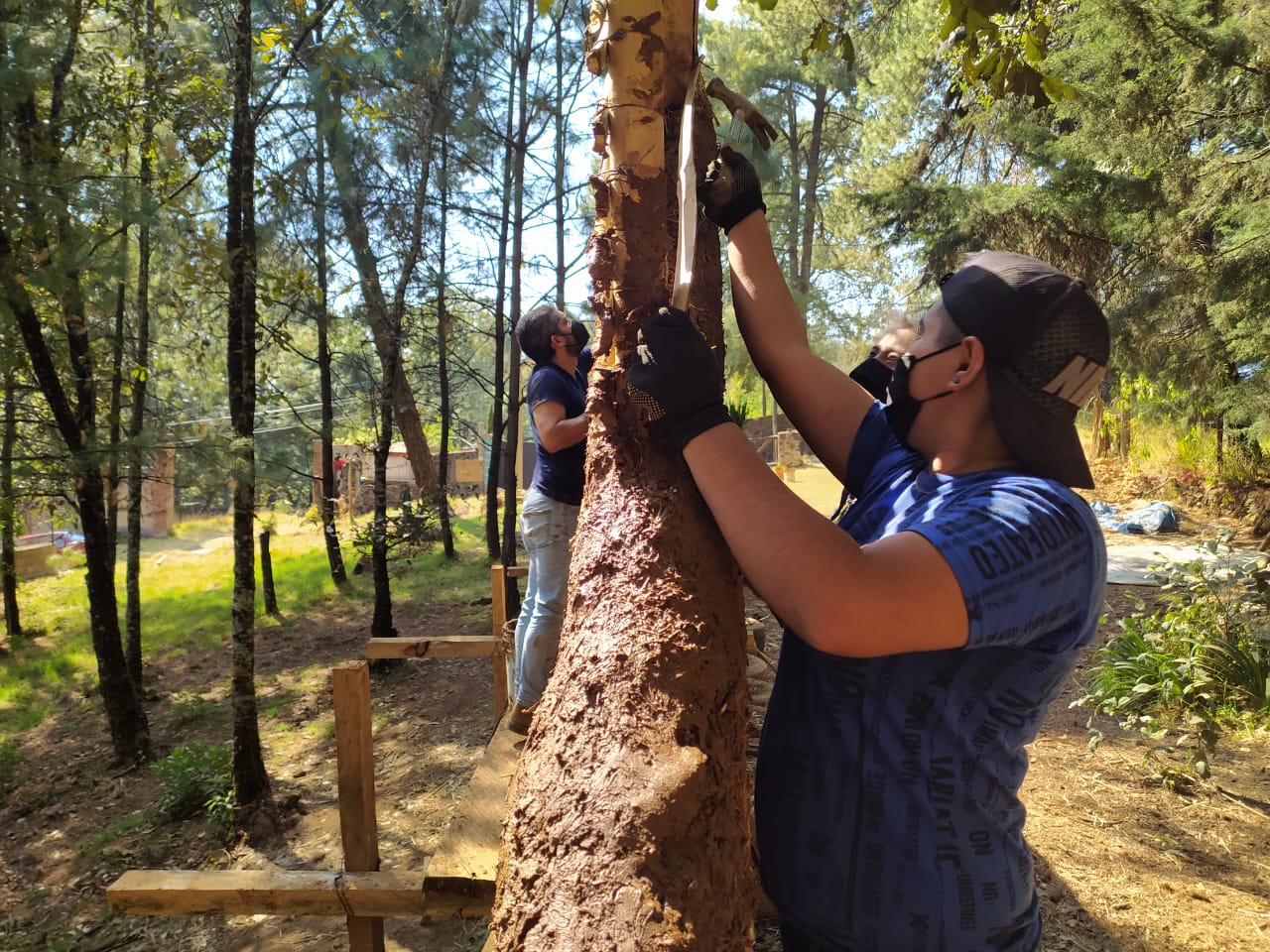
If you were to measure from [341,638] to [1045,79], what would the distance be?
921cm

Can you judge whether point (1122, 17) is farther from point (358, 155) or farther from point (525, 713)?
point (358, 155)

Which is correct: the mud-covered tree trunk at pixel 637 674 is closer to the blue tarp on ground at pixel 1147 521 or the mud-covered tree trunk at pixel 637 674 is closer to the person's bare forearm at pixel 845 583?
the person's bare forearm at pixel 845 583

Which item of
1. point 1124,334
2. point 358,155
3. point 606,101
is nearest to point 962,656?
point 606,101

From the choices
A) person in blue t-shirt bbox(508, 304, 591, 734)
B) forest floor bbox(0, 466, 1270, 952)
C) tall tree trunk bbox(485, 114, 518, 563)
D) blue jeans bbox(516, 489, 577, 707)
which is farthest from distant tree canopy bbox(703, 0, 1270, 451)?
tall tree trunk bbox(485, 114, 518, 563)

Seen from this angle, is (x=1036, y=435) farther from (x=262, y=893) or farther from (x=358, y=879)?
(x=262, y=893)

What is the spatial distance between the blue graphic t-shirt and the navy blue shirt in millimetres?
2033

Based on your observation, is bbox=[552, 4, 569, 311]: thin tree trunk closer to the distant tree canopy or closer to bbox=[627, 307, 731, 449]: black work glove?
the distant tree canopy

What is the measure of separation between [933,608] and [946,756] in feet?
0.96

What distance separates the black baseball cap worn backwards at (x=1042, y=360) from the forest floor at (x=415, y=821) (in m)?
2.78

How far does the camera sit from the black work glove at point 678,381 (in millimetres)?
1093

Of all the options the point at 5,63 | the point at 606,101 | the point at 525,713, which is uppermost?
the point at 5,63

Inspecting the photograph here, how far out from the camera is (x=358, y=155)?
9.90 m

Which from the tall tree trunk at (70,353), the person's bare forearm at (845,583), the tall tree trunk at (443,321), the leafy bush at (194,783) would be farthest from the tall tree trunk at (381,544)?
the person's bare forearm at (845,583)

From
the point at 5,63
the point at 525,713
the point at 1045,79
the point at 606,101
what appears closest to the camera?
the point at 606,101
